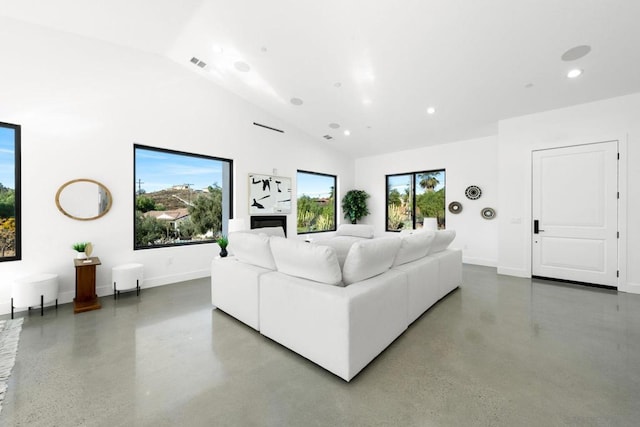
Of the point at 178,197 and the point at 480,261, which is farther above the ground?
the point at 178,197

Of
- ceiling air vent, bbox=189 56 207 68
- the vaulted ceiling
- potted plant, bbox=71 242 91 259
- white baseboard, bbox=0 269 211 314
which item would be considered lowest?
white baseboard, bbox=0 269 211 314

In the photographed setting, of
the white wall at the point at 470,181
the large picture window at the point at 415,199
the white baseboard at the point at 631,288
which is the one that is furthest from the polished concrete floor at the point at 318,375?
the large picture window at the point at 415,199

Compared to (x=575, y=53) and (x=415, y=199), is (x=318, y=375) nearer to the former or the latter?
(x=575, y=53)

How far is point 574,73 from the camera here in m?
3.57

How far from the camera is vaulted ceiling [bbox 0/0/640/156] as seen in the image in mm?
2922

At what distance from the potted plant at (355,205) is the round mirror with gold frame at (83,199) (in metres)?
5.62

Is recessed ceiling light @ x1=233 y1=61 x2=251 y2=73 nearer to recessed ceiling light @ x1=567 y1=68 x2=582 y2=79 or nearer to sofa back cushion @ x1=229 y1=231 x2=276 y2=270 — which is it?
sofa back cushion @ x1=229 y1=231 x2=276 y2=270

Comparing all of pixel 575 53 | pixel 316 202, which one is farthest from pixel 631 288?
pixel 316 202

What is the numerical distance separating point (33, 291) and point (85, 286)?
1.50ft

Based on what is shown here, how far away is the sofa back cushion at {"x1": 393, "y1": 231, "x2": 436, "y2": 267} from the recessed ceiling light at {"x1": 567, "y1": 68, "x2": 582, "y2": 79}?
2972 millimetres

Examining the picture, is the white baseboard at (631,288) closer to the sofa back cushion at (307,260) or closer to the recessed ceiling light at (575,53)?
the recessed ceiling light at (575,53)

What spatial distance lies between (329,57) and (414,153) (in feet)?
13.0

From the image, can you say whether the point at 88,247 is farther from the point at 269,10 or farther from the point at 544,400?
the point at 544,400

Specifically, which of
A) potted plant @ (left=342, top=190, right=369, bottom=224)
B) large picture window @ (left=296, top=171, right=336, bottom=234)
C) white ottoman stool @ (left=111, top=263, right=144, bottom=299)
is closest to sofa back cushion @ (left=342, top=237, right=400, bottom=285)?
white ottoman stool @ (left=111, top=263, right=144, bottom=299)
